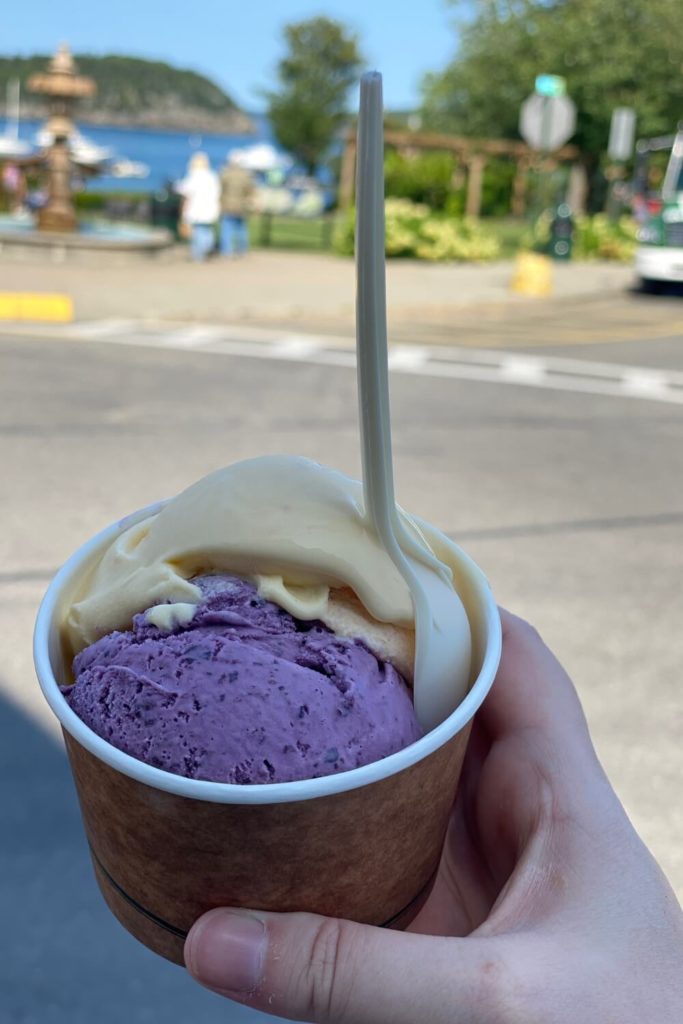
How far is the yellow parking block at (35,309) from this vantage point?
10.8m

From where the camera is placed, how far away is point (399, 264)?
61.7 ft

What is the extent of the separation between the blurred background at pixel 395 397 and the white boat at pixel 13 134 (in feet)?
59.4

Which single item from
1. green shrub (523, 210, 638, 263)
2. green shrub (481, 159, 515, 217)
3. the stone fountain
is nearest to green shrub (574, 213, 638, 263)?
green shrub (523, 210, 638, 263)

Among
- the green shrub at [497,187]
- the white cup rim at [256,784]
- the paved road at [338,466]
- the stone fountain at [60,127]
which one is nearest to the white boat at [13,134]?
→ the green shrub at [497,187]

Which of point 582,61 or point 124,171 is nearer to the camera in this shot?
point 582,61

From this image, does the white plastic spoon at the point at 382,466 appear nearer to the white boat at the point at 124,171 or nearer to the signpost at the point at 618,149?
the signpost at the point at 618,149

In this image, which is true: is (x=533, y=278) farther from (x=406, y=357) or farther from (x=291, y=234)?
(x=291, y=234)

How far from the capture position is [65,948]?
2.59 metres

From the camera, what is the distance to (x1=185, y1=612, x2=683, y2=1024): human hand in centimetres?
138

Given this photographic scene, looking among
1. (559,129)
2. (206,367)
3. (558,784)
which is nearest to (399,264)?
(559,129)

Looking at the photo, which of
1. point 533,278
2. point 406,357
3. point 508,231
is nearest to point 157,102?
point 508,231

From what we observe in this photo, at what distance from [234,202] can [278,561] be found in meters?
17.2

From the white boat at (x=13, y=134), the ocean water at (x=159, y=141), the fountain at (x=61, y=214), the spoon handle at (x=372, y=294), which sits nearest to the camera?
the spoon handle at (x=372, y=294)

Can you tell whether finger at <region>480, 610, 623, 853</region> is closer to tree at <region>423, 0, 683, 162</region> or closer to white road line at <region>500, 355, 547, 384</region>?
Answer: white road line at <region>500, 355, 547, 384</region>
